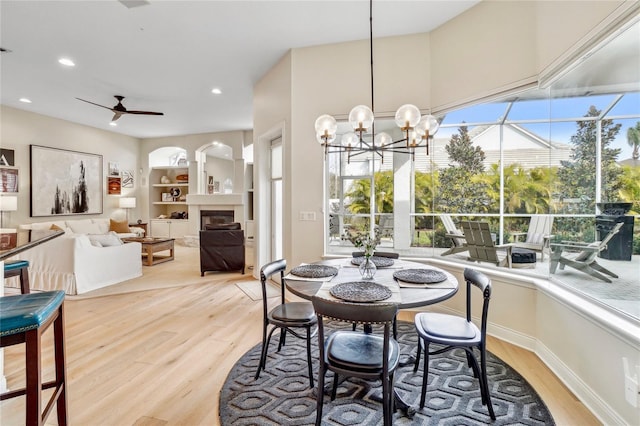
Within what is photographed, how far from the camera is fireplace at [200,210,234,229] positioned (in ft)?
29.4

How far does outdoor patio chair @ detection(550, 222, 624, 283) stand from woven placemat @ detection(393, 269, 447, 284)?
1.15 meters

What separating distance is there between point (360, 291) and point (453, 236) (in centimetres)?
230

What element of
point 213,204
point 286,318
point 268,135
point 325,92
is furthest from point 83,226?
point 286,318

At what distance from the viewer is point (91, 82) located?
199 inches

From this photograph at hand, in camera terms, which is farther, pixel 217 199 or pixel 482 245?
pixel 217 199

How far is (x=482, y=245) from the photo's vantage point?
3562 millimetres

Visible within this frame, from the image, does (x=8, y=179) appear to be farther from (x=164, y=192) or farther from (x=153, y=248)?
→ (x=164, y=192)

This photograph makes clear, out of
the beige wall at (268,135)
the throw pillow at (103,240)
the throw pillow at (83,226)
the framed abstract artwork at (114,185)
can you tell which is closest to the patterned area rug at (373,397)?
the beige wall at (268,135)

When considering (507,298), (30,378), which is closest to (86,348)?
(30,378)

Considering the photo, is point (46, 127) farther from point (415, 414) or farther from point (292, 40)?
point (415, 414)

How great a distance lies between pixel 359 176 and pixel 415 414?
111 inches

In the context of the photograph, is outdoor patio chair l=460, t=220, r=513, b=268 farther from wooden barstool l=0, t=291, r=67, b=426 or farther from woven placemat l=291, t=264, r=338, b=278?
wooden barstool l=0, t=291, r=67, b=426

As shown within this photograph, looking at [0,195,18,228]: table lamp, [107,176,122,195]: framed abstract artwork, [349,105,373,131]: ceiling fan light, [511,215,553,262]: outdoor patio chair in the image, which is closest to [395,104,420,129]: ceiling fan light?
[349,105,373,131]: ceiling fan light

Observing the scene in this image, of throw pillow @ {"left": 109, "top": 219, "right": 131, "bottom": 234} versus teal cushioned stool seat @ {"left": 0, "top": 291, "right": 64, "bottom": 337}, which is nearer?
teal cushioned stool seat @ {"left": 0, "top": 291, "right": 64, "bottom": 337}
